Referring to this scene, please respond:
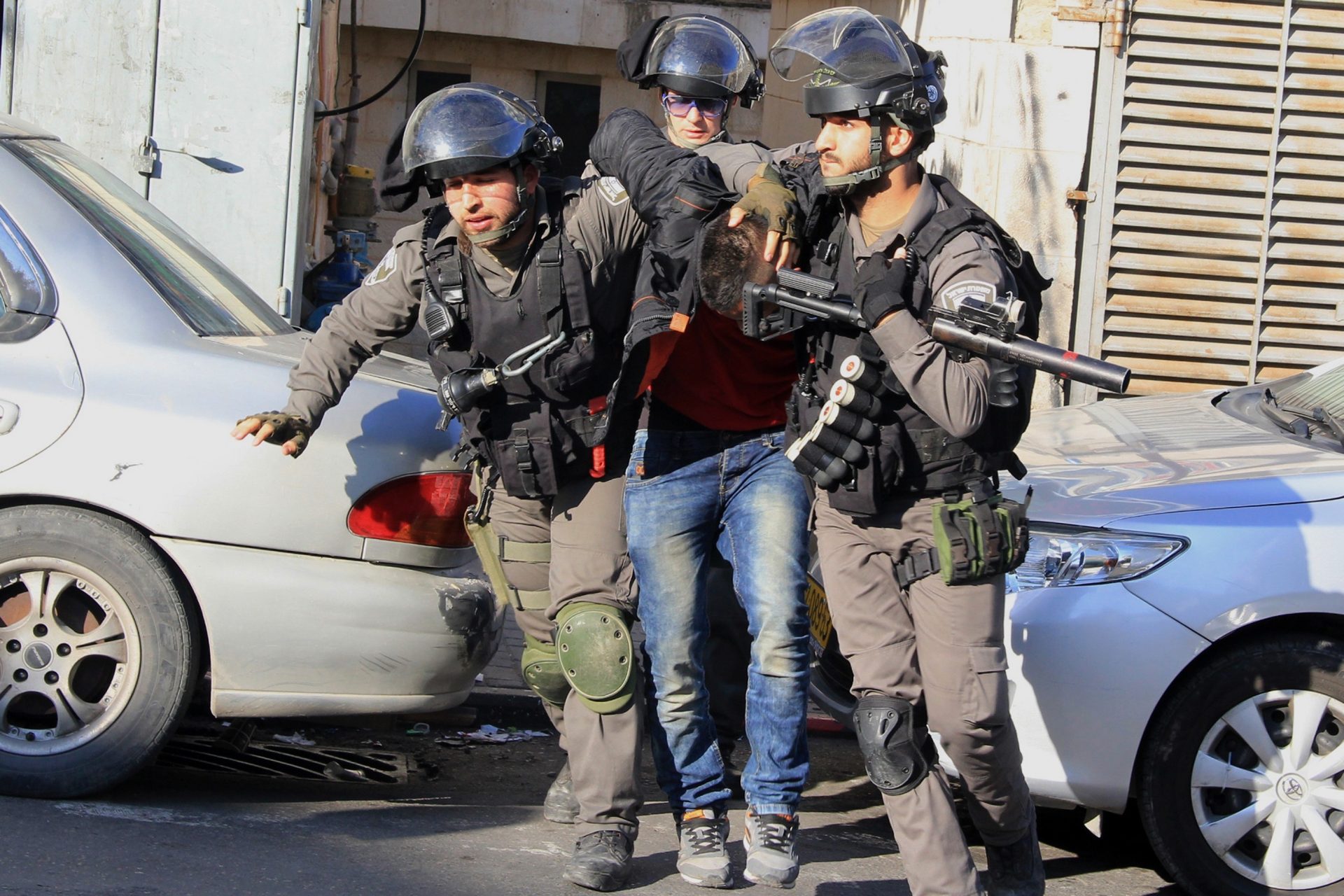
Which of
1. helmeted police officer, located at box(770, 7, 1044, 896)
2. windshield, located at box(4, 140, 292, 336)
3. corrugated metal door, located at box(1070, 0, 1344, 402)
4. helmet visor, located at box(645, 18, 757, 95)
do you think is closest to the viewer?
helmeted police officer, located at box(770, 7, 1044, 896)

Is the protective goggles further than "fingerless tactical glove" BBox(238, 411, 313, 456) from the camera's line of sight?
Yes

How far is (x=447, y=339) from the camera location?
3572 millimetres

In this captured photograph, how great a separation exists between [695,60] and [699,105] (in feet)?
0.38

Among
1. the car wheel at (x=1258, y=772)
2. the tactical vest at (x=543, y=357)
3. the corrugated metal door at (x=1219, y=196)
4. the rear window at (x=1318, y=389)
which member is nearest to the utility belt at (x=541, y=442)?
the tactical vest at (x=543, y=357)

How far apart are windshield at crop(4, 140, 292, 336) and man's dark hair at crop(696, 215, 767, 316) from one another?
4.81ft

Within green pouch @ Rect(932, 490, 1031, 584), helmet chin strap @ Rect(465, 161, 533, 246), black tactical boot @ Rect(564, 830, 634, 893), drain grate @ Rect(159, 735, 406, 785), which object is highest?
helmet chin strap @ Rect(465, 161, 533, 246)

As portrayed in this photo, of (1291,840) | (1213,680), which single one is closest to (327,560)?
(1213,680)

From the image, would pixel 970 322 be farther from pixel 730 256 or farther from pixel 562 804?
pixel 562 804

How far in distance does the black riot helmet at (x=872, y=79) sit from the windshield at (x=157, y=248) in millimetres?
1794

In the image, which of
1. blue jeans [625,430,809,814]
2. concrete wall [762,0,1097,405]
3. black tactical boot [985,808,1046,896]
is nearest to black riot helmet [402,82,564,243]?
blue jeans [625,430,809,814]

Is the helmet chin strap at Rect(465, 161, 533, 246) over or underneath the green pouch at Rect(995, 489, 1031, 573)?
over

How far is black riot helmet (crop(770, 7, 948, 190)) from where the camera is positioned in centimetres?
319

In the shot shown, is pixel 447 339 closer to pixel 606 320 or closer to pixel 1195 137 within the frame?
pixel 606 320

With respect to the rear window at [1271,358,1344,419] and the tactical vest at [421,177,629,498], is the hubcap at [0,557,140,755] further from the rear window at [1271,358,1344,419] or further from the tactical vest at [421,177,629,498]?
the rear window at [1271,358,1344,419]
